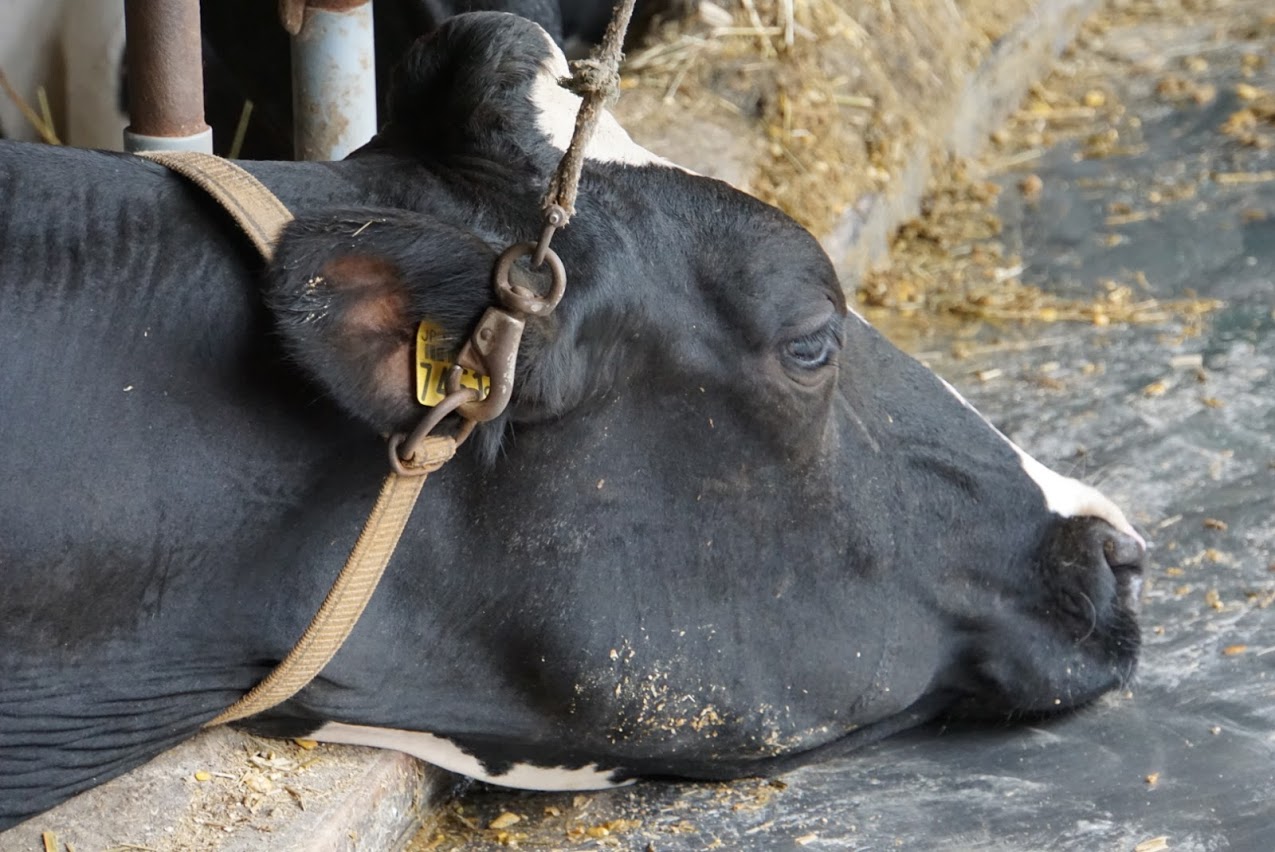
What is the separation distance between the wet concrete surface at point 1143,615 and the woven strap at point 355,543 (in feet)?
1.88

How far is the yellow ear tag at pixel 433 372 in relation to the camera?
1.95 m

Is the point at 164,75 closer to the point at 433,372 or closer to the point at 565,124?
the point at 565,124

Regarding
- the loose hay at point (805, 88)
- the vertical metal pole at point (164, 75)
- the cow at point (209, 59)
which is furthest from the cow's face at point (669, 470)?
the loose hay at point (805, 88)

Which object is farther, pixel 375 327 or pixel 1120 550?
pixel 1120 550

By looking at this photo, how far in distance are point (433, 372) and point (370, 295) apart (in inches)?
4.4

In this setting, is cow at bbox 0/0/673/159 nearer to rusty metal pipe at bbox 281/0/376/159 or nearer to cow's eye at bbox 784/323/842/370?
rusty metal pipe at bbox 281/0/376/159

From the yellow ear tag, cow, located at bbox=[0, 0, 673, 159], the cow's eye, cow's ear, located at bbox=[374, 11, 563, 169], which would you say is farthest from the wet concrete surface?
cow, located at bbox=[0, 0, 673, 159]

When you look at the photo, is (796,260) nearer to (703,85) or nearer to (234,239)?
(234,239)

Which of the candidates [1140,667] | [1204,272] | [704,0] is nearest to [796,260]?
[1140,667]

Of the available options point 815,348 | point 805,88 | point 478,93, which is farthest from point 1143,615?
point 805,88

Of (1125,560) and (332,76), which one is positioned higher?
(332,76)

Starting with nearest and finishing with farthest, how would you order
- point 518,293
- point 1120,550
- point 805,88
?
point 518,293
point 1120,550
point 805,88

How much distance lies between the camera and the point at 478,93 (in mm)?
2311

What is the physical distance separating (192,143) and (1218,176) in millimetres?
3812
